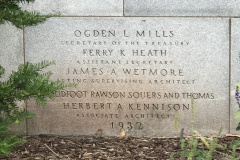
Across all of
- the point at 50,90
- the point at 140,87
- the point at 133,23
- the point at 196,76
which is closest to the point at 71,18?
the point at 133,23

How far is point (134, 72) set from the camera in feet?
18.5

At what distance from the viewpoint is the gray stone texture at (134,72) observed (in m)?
5.58

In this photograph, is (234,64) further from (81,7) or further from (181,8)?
(81,7)

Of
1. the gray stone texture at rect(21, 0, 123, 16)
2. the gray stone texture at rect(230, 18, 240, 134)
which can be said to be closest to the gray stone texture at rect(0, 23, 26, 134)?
the gray stone texture at rect(21, 0, 123, 16)

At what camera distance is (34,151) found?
5.00 m

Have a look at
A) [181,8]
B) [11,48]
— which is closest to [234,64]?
[181,8]

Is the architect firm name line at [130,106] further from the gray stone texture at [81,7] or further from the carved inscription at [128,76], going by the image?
the gray stone texture at [81,7]

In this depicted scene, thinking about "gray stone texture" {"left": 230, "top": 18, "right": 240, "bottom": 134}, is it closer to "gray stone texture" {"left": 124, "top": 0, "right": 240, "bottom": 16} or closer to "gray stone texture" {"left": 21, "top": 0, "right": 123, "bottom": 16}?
"gray stone texture" {"left": 124, "top": 0, "right": 240, "bottom": 16}

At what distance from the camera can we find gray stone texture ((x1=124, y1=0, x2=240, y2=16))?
5.57 meters

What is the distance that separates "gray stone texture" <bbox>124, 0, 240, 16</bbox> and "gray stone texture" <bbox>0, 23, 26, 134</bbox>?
3.98 ft

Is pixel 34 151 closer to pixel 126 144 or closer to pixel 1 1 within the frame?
pixel 126 144

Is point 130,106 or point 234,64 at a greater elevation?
point 234,64

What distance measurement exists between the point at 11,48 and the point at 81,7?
89 cm

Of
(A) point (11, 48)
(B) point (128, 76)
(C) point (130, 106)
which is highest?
(A) point (11, 48)
